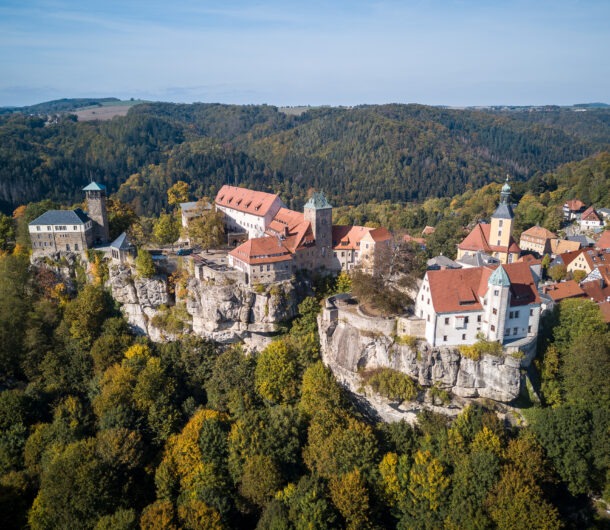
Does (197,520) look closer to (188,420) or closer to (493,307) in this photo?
(188,420)

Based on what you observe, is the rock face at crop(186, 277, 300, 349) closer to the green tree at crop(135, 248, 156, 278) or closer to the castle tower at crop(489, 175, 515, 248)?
the green tree at crop(135, 248, 156, 278)

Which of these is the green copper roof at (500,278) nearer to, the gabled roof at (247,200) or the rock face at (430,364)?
the rock face at (430,364)

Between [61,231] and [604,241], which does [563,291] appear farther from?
[61,231]

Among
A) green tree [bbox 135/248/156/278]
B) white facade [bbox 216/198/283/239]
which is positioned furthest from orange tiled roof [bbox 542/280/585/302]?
green tree [bbox 135/248/156/278]

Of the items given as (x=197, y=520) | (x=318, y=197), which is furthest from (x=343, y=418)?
(x=318, y=197)

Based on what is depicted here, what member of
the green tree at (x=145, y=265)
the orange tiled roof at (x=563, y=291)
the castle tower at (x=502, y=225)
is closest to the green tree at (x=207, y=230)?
the green tree at (x=145, y=265)
